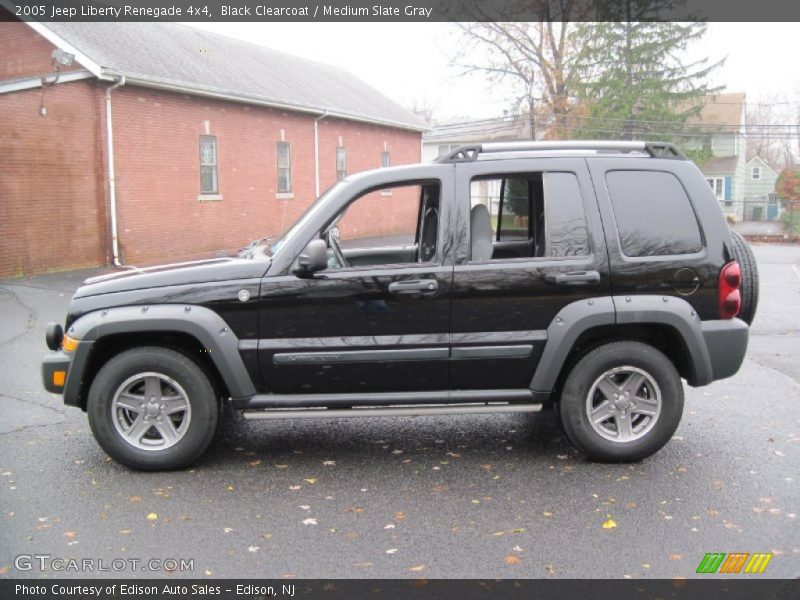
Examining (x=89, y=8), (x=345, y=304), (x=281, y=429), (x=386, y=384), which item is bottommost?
(x=281, y=429)

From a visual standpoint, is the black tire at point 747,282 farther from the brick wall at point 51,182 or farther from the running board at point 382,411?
the brick wall at point 51,182

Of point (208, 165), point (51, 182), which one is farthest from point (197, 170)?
point (51, 182)

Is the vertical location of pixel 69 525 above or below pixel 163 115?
below

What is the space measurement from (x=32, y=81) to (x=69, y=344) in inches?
525

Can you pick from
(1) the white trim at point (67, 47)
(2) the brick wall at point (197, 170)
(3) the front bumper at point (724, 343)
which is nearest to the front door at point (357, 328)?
(3) the front bumper at point (724, 343)

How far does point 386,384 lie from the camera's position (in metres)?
4.94

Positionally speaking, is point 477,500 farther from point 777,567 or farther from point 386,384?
point 777,567

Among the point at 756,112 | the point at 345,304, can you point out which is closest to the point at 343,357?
the point at 345,304

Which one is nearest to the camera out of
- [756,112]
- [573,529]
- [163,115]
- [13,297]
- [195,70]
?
[573,529]

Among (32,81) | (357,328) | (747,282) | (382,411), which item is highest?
(32,81)

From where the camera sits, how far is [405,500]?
4.52 m

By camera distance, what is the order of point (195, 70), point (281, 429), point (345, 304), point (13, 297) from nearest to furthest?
point (345, 304)
point (281, 429)
point (13, 297)
point (195, 70)

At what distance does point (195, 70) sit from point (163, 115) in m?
2.68

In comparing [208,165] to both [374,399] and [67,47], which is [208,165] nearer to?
[67,47]
